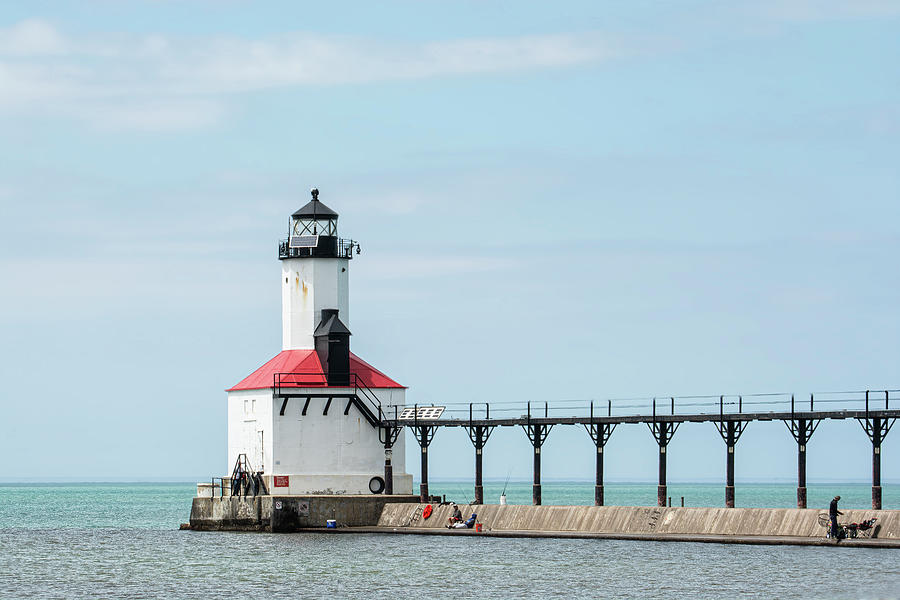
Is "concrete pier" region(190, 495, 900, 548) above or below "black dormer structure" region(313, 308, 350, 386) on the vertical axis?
below

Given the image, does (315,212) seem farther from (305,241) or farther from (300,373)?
(300,373)

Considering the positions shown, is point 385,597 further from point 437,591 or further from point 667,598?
point 667,598

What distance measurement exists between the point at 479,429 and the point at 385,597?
20639 mm

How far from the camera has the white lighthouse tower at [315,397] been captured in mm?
63250

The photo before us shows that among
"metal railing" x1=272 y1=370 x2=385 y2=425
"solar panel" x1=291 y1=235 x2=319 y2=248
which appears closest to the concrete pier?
"metal railing" x1=272 y1=370 x2=385 y2=425

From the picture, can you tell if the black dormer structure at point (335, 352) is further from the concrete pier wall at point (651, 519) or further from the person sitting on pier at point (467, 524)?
the person sitting on pier at point (467, 524)

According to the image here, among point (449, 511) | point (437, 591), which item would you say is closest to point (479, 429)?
point (449, 511)

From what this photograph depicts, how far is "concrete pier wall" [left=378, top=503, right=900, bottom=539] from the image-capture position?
47625mm

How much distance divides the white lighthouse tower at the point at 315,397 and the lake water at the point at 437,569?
3399mm

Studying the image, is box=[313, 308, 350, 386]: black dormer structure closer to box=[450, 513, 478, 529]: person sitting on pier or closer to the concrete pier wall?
the concrete pier wall

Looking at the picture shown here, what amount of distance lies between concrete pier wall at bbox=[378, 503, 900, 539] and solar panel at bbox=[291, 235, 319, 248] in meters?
12.2

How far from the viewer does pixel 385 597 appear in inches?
1635

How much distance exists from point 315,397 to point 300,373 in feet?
4.22

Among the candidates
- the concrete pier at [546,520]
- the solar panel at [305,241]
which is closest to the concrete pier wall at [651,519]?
the concrete pier at [546,520]
